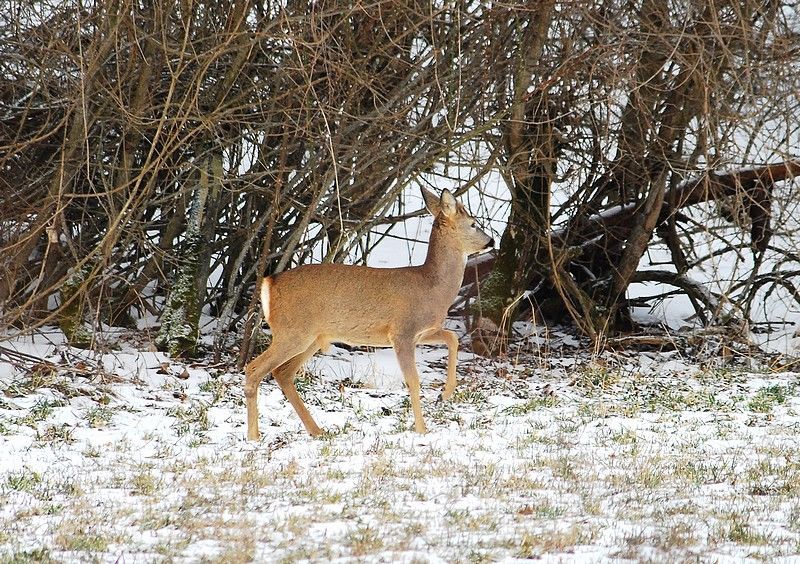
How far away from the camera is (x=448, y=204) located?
25.1 ft

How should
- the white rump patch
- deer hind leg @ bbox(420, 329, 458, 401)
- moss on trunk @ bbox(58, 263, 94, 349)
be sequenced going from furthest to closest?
moss on trunk @ bbox(58, 263, 94, 349)
deer hind leg @ bbox(420, 329, 458, 401)
the white rump patch

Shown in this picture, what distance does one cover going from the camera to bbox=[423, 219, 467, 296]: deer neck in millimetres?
7492

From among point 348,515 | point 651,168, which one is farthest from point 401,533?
point 651,168

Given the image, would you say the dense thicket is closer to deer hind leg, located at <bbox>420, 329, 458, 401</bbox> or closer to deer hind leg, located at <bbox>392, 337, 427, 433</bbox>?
deer hind leg, located at <bbox>420, 329, 458, 401</bbox>

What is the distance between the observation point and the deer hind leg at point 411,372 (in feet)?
22.5

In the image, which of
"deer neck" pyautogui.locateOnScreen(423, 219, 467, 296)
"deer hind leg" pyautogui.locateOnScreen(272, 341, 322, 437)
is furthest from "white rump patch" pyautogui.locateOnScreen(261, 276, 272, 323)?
"deer neck" pyautogui.locateOnScreen(423, 219, 467, 296)

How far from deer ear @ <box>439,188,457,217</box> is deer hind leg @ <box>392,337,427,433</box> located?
1.00 meters

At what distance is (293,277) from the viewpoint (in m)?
7.09

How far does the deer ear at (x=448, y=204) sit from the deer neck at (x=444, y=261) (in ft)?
0.35

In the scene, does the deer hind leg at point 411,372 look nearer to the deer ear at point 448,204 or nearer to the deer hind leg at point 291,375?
the deer hind leg at point 291,375

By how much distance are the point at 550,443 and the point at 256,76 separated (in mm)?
4604

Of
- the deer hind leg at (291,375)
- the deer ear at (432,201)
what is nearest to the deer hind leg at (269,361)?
the deer hind leg at (291,375)

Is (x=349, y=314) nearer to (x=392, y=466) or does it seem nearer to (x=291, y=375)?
(x=291, y=375)

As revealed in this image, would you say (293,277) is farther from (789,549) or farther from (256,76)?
(789,549)
